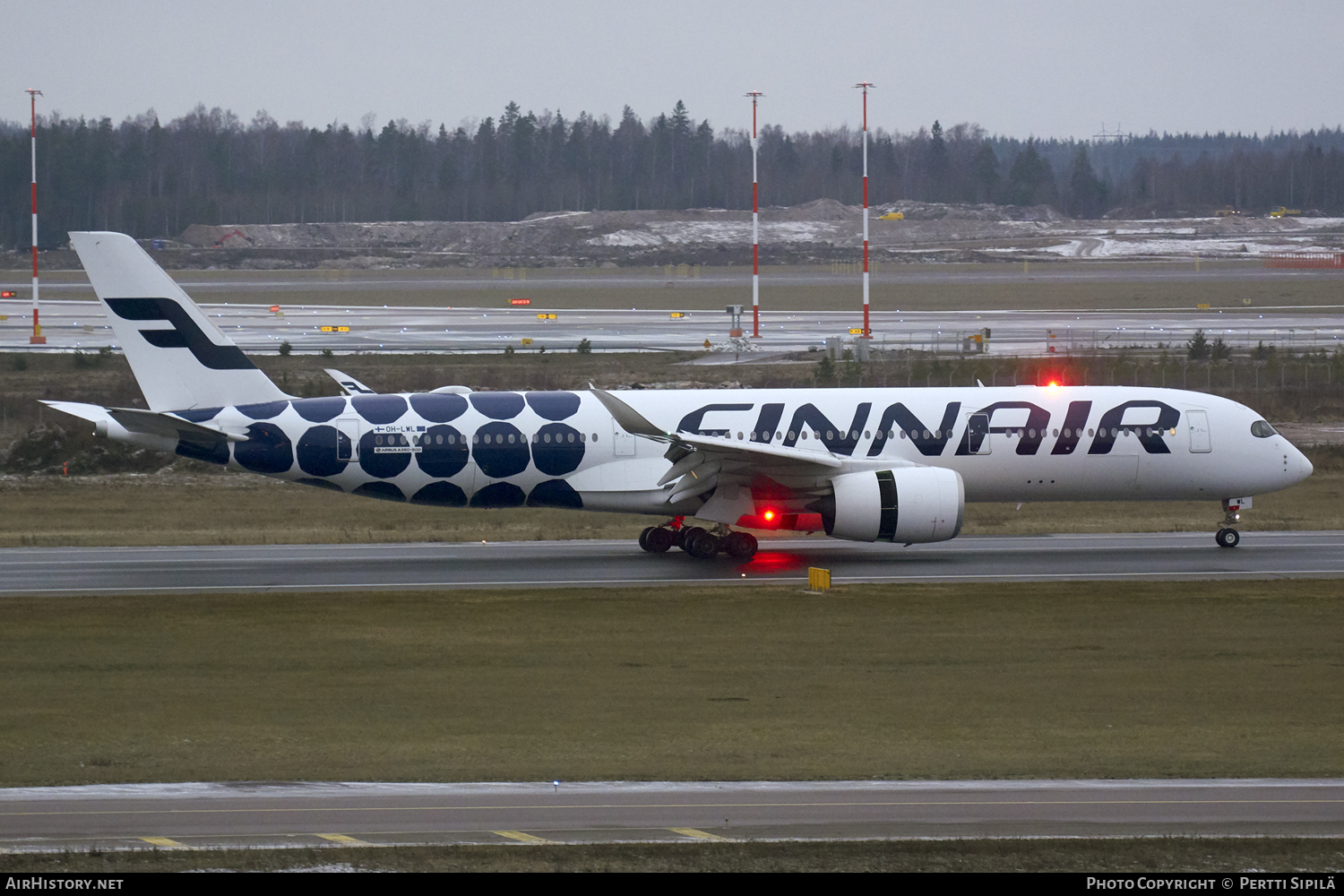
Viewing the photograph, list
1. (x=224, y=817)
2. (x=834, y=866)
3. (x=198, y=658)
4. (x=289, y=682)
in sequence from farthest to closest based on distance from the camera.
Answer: (x=198, y=658) < (x=289, y=682) < (x=224, y=817) < (x=834, y=866)

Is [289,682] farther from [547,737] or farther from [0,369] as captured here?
[0,369]

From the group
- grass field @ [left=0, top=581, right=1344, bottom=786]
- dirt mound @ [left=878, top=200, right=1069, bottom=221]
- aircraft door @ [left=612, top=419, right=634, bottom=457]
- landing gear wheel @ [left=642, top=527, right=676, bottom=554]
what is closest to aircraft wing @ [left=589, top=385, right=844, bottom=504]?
aircraft door @ [left=612, top=419, right=634, bottom=457]

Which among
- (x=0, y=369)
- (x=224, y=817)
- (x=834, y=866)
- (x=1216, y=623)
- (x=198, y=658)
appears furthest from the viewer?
(x=0, y=369)

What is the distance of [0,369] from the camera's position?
65.8m

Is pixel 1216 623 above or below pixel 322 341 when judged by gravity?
below

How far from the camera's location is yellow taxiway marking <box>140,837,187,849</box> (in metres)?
13.7

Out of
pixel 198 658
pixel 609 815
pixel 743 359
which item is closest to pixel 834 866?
pixel 609 815

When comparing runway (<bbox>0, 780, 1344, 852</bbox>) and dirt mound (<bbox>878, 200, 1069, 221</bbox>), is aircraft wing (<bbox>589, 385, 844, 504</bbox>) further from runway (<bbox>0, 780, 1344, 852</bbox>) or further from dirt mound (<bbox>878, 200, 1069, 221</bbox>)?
dirt mound (<bbox>878, 200, 1069, 221</bbox>)

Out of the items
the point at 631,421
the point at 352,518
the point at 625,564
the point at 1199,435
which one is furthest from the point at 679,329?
the point at 631,421

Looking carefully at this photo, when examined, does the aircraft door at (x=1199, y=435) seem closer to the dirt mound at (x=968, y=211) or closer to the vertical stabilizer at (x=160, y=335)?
the vertical stabilizer at (x=160, y=335)

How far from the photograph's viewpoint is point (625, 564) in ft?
113

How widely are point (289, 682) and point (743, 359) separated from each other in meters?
46.5

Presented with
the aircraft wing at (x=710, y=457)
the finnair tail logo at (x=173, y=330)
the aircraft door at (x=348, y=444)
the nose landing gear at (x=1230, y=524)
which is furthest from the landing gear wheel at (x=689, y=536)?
the nose landing gear at (x=1230, y=524)

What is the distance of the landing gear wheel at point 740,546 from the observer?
34.2 meters
